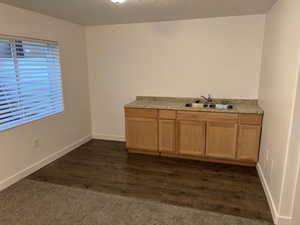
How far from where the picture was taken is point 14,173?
2.86 meters

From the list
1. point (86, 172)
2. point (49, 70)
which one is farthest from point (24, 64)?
point (86, 172)

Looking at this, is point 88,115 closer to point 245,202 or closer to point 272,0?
point 245,202

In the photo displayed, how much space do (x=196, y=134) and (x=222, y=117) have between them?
497mm

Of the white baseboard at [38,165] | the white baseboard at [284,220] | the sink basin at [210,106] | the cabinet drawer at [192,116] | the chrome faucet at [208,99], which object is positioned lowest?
the white baseboard at [284,220]

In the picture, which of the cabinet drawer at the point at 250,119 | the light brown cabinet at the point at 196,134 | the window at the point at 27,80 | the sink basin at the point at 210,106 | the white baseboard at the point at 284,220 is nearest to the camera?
the white baseboard at the point at 284,220

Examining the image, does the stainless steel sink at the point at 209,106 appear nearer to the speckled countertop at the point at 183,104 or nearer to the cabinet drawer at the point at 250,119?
the speckled countertop at the point at 183,104

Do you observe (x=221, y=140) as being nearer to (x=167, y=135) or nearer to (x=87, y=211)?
A: (x=167, y=135)

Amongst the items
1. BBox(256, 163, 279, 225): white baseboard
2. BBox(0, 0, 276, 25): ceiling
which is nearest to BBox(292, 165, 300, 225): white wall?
BBox(256, 163, 279, 225): white baseboard

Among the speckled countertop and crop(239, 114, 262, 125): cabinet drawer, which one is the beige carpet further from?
the speckled countertop

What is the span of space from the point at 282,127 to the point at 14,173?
131 inches

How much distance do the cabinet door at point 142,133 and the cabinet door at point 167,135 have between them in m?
0.09

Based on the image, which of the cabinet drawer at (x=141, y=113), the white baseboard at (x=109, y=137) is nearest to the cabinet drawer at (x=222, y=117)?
the cabinet drawer at (x=141, y=113)

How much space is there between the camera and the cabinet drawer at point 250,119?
311 cm

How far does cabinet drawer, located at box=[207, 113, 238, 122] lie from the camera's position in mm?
3219
